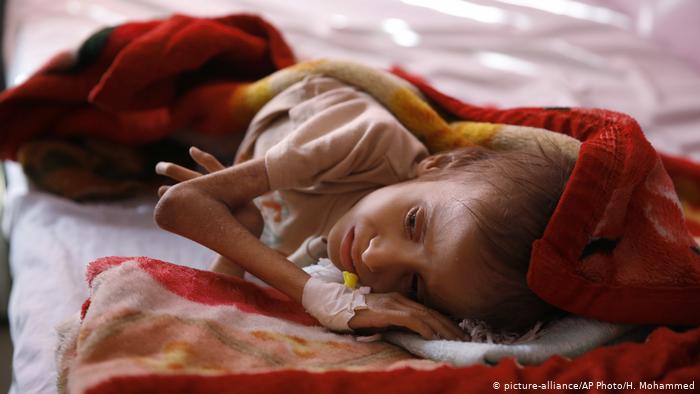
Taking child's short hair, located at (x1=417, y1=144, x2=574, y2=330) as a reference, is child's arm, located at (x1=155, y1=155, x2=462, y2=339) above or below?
below

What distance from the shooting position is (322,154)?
1042mm

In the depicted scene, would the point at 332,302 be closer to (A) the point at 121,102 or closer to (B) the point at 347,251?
(B) the point at 347,251

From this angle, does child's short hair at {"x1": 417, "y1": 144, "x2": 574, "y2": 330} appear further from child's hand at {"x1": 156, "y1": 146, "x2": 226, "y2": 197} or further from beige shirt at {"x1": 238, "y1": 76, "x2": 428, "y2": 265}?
child's hand at {"x1": 156, "y1": 146, "x2": 226, "y2": 197}

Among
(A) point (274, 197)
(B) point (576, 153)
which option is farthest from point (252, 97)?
(B) point (576, 153)

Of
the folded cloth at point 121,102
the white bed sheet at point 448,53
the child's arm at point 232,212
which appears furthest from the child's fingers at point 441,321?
the folded cloth at point 121,102

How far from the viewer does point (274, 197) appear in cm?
117

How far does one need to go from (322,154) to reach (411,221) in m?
0.18

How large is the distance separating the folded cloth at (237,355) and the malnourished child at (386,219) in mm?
69

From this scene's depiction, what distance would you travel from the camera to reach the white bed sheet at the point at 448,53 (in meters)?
1.23

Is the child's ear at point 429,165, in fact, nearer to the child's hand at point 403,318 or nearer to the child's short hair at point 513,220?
the child's short hair at point 513,220

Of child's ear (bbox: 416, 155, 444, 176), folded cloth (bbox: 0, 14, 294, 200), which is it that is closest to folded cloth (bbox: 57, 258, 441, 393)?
child's ear (bbox: 416, 155, 444, 176)

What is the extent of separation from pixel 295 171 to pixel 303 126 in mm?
90

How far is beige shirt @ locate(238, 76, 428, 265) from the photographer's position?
1042 millimetres

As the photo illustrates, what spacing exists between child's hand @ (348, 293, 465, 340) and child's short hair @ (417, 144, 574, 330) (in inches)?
2.0
